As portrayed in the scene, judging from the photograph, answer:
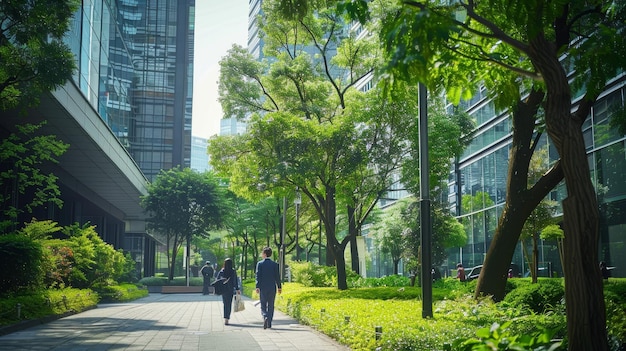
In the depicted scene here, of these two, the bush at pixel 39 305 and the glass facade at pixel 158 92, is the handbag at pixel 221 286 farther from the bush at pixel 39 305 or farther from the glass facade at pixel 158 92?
the glass facade at pixel 158 92

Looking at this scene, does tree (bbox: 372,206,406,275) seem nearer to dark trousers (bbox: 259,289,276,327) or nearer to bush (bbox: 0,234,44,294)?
bush (bbox: 0,234,44,294)

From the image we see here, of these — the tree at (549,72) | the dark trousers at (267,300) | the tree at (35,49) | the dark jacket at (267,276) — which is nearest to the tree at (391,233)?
the dark jacket at (267,276)

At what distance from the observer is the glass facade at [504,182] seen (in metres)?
27.9

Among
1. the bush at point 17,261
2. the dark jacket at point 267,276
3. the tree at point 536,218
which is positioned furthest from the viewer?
the tree at point 536,218

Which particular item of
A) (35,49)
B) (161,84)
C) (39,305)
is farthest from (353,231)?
(161,84)

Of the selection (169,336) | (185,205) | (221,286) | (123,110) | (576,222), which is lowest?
(169,336)

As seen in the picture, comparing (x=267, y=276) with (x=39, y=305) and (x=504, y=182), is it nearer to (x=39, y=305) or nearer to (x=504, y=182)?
(x=39, y=305)

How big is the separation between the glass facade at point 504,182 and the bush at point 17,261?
42.6 ft

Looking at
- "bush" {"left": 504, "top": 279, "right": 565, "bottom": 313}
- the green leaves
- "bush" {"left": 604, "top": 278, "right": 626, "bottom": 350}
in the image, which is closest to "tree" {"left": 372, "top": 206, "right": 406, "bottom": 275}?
"bush" {"left": 504, "top": 279, "right": 565, "bottom": 313}

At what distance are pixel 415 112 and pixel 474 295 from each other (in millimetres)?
10282

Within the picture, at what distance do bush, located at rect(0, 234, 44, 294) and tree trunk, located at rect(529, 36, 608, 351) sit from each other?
52.8ft

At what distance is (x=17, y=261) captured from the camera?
1916cm

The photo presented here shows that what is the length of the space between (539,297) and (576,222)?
855 centimetres

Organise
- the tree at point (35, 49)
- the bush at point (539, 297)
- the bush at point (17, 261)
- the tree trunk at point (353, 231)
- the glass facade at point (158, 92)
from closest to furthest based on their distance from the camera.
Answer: the bush at point (539, 297) < the tree at point (35, 49) < the bush at point (17, 261) < the tree trunk at point (353, 231) < the glass facade at point (158, 92)
